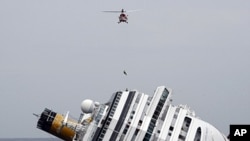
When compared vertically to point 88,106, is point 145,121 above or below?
below

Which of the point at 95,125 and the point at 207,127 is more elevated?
the point at 207,127

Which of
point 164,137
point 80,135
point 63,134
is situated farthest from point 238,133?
point 63,134

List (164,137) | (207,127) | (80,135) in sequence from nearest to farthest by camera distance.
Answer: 1. (164,137)
2. (207,127)
3. (80,135)

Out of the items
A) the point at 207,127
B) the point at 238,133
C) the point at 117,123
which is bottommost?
the point at 238,133

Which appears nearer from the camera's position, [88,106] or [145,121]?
[145,121]

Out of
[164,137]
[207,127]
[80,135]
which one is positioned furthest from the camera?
[80,135]

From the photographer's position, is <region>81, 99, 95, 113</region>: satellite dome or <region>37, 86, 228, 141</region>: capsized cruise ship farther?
<region>81, 99, 95, 113</region>: satellite dome

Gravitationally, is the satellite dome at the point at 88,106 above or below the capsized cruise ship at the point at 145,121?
above

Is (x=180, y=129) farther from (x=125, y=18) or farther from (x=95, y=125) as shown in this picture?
(x=125, y=18)

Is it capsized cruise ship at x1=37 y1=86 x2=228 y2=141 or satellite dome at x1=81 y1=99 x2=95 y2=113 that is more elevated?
satellite dome at x1=81 y1=99 x2=95 y2=113

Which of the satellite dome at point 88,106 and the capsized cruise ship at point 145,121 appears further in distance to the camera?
the satellite dome at point 88,106

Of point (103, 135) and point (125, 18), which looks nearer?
point (103, 135)
